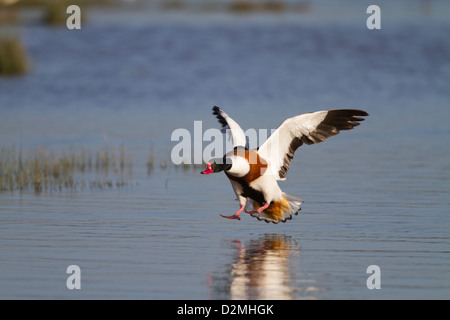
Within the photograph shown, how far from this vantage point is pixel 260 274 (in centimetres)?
863

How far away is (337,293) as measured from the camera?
7945mm

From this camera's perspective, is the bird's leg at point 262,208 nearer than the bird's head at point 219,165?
No

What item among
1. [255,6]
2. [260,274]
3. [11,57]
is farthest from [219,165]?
[255,6]

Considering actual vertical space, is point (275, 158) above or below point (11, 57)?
below

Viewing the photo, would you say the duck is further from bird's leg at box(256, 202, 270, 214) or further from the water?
the water

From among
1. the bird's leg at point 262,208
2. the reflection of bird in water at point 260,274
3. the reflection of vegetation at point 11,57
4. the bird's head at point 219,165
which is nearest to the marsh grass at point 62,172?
the bird's leg at point 262,208

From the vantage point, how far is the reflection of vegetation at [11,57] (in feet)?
94.9

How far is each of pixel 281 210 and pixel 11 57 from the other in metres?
20.3

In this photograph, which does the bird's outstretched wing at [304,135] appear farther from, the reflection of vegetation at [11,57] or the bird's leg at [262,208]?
the reflection of vegetation at [11,57]

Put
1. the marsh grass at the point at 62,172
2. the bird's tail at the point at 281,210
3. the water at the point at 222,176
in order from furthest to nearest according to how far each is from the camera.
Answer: the marsh grass at the point at 62,172 → the bird's tail at the point at 281,210 → the water at the point at 222,176

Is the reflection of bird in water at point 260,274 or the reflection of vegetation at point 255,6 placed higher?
the reflection of vegetation at point 255,6

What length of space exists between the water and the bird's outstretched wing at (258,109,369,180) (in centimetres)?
83

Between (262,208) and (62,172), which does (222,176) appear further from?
(262,208)

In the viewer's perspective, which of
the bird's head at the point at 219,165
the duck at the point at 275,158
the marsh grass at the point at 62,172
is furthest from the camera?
the marsh grass at the point at 62,172
